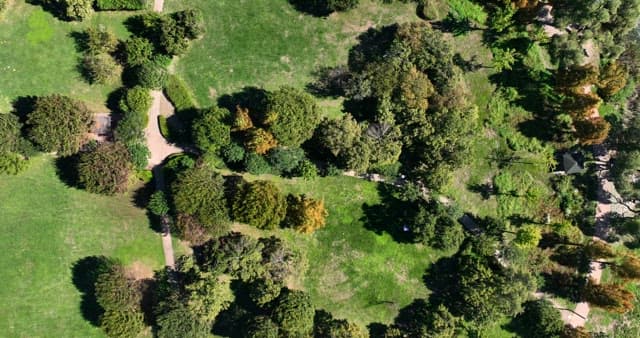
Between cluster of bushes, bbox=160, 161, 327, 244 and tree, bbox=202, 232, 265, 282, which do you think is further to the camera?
tree, bbox=202, 232, 265, 282

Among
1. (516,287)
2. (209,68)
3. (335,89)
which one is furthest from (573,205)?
(209,68)

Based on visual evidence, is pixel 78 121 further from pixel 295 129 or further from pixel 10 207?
pixel 295 129

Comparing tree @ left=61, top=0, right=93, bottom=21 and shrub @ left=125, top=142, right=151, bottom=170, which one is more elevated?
tree @ left=61, top=0, right=93, bottom=21

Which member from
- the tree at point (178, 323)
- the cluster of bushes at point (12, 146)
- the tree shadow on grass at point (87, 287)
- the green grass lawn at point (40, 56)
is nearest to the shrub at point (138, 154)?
the green grass lawn at point (40, 56)

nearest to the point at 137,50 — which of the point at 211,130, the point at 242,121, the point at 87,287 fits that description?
the point at 211,130

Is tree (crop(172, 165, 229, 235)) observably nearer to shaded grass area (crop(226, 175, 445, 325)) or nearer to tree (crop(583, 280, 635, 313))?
shaded grass area (crop(226, 175, 445, 325))

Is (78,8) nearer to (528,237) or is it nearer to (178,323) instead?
(178,323)

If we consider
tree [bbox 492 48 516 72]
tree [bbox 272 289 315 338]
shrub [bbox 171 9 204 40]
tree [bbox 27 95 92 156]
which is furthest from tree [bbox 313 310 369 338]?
tree [bbox 492 48 516 72]
